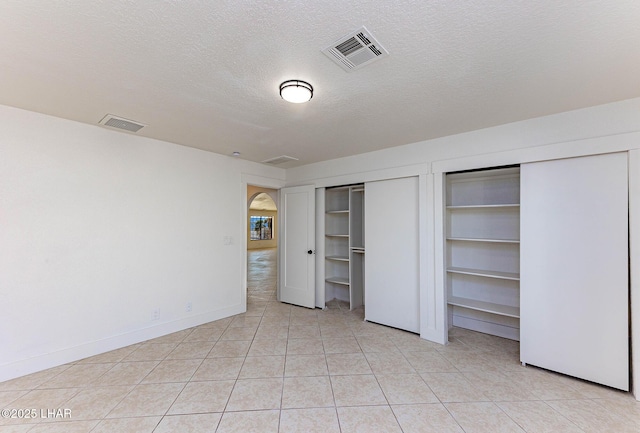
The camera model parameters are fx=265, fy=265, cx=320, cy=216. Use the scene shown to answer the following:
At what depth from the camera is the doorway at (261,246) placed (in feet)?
19.7

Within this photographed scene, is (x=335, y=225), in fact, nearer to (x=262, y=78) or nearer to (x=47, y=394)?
(x=262, y=78)

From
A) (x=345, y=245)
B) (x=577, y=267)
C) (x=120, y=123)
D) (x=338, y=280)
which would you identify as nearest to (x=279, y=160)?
(x=345, y=245)

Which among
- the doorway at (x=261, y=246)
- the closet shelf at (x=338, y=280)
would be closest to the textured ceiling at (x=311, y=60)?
the closet shelf at (x=338, y=280)

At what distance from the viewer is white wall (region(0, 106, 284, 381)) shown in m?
2.55

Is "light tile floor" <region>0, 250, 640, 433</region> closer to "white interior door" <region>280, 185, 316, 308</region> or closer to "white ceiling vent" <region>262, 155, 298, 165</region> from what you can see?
"white interior door" <region>280, 185, 316, 308</region>

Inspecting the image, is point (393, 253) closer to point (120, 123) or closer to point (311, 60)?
point (311, 60)

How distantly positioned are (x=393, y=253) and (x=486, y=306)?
1.28 metres

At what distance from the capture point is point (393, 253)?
12.4 ft

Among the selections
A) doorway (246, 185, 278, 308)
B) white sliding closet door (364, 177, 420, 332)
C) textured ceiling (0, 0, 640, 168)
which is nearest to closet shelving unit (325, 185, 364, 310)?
white sliding closet door (364, 177, 420, 332)

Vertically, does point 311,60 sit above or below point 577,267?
above

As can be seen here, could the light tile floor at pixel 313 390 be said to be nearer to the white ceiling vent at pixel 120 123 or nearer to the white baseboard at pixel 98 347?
the white baseboard at pixel 98 347

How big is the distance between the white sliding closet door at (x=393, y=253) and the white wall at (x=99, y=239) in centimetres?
225

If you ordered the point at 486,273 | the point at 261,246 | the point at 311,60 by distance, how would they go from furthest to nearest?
the point at 261,246 < the point at 486,273 < the point at 311,60

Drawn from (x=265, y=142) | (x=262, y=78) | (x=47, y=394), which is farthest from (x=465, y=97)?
(x=47, y=394)
